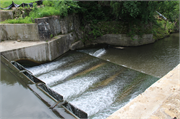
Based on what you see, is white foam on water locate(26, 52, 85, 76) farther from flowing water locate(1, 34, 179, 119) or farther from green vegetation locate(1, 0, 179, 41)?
green vegetation locate(1, 0, 179, 41)

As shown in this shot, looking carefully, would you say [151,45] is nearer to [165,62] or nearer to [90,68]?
[165,62]

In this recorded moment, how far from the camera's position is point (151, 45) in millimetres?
13336

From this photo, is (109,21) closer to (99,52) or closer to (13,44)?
(99,52)

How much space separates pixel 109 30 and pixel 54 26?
5379mm

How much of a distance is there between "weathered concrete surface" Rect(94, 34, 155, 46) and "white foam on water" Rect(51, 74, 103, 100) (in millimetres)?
6774

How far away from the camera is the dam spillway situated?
5.81 metres

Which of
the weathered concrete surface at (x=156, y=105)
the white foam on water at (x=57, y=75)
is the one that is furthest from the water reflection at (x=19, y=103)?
the weathered concrete surface at (x=156, y=105)

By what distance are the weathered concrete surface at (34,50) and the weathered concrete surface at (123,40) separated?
4.71 meters

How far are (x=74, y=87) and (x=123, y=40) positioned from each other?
319 inches

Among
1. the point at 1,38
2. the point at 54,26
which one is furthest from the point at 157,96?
the point at 1,38

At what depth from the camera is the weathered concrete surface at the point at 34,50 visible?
8.30 m

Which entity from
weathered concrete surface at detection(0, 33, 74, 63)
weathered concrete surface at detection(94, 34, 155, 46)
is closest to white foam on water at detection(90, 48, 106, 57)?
weathered concrete surface at detection(94, 34, 155, 46)

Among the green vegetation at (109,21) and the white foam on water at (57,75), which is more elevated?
the green vegetation at (109,21)

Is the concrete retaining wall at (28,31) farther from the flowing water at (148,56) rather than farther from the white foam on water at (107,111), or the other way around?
the white foam on water at (107,111)
